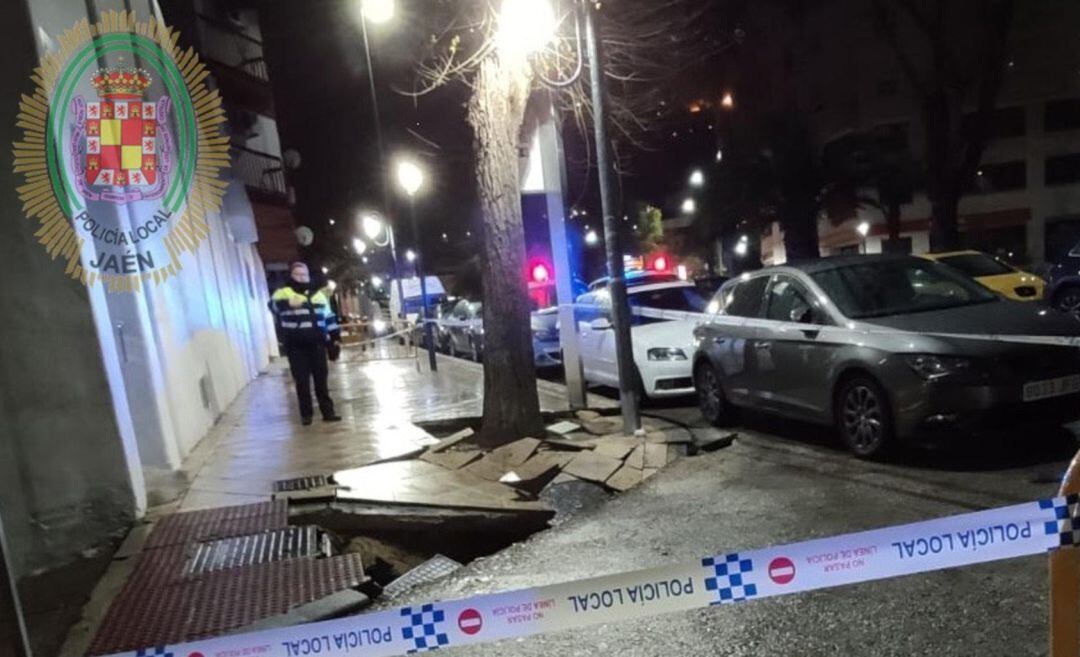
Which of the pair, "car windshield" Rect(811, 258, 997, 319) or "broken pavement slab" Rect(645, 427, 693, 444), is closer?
"car windshield" Rect(811, 258, 997, 319)

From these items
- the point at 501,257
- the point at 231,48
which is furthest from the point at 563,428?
the point at 231,48

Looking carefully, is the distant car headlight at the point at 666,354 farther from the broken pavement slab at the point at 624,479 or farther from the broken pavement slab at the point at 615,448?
the broken pavement slab at the point at 624,479

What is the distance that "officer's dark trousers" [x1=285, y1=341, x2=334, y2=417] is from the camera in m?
8.45

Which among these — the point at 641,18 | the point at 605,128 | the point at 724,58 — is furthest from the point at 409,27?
the point at 724,58

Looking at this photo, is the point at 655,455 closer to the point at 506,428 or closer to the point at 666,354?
the point at 506,428

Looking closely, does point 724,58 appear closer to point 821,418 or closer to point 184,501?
point 821,418

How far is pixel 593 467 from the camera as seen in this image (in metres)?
6.38

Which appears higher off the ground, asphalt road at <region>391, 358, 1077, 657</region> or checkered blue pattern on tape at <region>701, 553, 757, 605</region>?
checkered blue pattern on tape at <region>701, 553, 757, 605</region>

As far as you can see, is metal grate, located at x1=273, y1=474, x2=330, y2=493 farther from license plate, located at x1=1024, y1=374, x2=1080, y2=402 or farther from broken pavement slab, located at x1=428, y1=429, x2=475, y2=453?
license plate, located at x1=1024, y1=374, x2=1080, y2=402

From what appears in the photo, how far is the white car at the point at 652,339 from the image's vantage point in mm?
8836

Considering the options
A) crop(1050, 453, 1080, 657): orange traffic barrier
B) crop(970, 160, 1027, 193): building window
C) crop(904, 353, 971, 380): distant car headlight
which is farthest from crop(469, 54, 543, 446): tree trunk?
crop(970, 160, 1027, 193): building window

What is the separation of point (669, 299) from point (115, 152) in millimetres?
7178

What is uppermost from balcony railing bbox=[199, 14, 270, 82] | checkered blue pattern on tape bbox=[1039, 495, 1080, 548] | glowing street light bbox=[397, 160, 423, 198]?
balcony railing bbox=[199, 14, 270, 82]

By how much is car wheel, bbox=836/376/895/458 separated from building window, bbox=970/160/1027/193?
117 ft
